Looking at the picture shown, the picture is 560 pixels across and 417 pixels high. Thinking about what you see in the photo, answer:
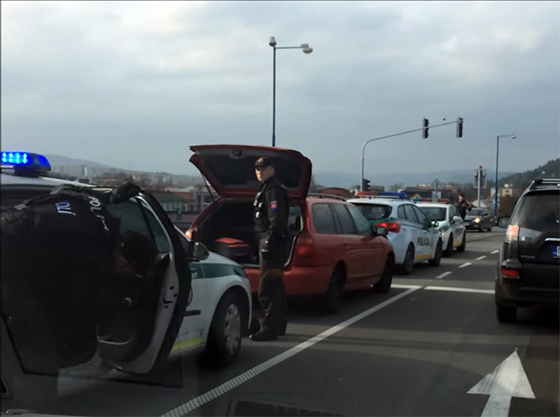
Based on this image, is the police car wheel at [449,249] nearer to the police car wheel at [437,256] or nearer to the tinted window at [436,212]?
the tinted window at [436,212]

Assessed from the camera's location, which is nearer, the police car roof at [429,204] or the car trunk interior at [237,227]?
the car trunk interior at [237,227]

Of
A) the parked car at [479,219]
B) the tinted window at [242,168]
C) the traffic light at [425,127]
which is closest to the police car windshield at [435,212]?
the parked car at [479,219]

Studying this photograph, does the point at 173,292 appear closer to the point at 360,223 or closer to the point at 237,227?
the point at 237,227

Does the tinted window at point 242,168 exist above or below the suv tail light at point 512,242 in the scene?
above

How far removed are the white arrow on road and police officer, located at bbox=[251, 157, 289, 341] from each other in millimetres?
2316

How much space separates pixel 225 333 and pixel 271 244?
141 centimetres

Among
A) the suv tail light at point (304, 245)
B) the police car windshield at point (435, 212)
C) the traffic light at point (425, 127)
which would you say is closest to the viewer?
the suv tail light at point (304, 245)

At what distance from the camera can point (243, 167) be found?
744 cm

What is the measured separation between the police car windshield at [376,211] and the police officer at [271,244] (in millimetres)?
5718

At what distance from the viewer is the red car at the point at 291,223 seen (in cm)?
723

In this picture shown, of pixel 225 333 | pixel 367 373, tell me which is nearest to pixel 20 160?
pixel 225 333

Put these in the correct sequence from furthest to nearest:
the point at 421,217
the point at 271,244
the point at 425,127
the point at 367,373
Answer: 1. the point at 421,217
2. the point at 425,127
3. the point at 271,244
4. the point at 367,373

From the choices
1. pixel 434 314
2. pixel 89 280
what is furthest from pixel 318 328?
pixel 89 280

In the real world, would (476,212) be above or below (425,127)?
below
